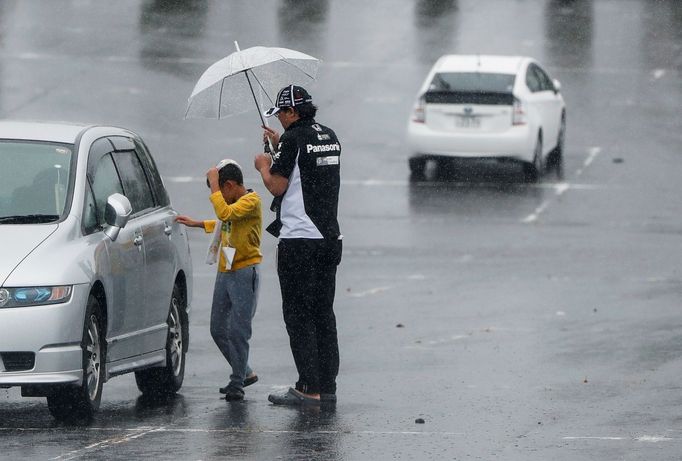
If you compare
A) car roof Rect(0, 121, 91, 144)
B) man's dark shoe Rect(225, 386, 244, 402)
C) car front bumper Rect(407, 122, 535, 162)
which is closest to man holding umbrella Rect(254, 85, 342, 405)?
man's dark shoe Rect(225, 386, 244, 402)

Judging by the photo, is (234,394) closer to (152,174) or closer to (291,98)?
(152,174)

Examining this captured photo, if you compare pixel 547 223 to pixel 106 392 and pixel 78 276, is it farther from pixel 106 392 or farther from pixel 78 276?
pixel 78 276

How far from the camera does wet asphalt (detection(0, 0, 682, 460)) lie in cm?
1005

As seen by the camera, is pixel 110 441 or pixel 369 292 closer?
pixel 110 441

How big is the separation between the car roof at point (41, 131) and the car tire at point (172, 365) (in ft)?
4.58

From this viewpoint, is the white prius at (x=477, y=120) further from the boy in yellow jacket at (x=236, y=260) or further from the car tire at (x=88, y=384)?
the car tire at (x=88, y=384)

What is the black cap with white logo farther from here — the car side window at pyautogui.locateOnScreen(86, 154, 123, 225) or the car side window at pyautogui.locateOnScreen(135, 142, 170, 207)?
the car side window at pyautogui.locateOnScreen(135, 142, 170, 207)

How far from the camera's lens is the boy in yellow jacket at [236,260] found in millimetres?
11531

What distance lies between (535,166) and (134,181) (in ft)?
49.0

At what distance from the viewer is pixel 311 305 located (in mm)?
11125

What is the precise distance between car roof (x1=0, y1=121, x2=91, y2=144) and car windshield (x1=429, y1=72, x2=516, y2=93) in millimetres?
15151

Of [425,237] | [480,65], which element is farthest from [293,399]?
[480,65]

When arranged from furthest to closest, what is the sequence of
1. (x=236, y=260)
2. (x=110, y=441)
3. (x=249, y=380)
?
1. (x=249, y=380)
2. (x=236, y=260)
3. (x=110, y=441)

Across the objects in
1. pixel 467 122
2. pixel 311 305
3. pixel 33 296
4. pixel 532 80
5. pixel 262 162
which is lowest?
pixel 467 122
